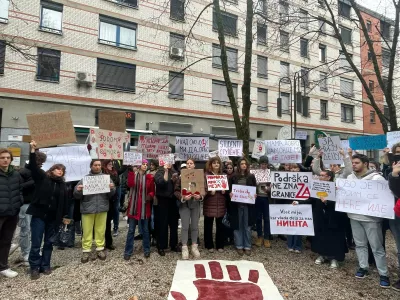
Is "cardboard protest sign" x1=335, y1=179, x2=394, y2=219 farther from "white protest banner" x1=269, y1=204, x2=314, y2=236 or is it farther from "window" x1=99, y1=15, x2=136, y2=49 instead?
"window" x1=99, y1=15, x2=136, y2=49

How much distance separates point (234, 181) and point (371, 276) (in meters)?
2.83

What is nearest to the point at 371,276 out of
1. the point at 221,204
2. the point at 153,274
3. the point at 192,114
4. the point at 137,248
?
Answer: the point at 221,204

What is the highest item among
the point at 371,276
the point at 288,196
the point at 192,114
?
the point at 192,114

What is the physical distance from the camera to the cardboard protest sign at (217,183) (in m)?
5.22

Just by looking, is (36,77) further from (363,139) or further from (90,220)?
(363,139)

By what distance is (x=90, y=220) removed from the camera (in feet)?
16.3

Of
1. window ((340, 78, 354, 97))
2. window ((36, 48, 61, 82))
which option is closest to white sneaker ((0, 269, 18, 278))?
window ((36, 48, 61, 82))

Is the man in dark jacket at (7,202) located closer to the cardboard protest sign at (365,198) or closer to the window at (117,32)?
the cardboard protest sign at (365,198)

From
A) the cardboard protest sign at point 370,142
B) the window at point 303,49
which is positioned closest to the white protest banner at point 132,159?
the cardboard protest sign at point 370,142

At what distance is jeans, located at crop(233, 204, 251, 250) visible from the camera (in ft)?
17.9

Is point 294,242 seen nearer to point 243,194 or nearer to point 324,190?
point 324,190

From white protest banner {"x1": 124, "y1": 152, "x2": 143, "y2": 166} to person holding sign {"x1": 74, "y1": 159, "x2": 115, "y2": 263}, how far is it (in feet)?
4.40

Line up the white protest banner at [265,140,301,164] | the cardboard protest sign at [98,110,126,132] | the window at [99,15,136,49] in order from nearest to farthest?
the cardboard protest sign at [98,110,126,132] → the white protest banner at [265,140,301,164] → the window at [99,15,136,49]

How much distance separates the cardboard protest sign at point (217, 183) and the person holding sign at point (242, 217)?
26 cm
